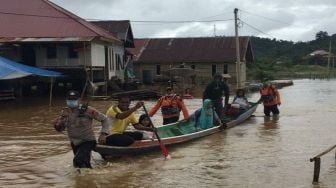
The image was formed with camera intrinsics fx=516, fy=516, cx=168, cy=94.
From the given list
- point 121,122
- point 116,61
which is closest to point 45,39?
point 116,61

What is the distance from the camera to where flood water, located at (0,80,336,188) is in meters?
8.37

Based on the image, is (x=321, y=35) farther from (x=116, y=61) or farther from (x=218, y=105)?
(x=218, y=105)

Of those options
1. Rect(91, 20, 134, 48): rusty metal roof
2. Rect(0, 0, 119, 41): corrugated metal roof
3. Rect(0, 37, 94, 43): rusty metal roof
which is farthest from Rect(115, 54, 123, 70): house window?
Rect(0, 37, 94, 43): rusty metal roof

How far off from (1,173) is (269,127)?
874cm

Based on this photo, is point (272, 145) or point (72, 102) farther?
point (272, 145)

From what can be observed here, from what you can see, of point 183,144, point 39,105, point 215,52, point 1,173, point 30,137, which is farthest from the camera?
point 215,52

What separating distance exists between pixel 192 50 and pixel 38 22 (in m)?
21.8

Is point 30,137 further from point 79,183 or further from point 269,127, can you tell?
point 269,127

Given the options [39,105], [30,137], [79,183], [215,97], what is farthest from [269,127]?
[39,105]

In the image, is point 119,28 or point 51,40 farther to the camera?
point 119,28

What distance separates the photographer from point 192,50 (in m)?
48.9

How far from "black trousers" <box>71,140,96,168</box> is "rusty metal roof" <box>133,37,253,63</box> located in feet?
125

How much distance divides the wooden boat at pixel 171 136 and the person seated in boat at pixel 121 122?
5.3 inches

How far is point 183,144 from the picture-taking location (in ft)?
38.8
